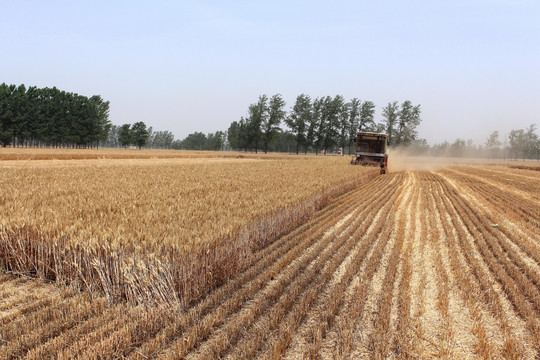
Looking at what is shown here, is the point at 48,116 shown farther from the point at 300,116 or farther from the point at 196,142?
the point at 196,142

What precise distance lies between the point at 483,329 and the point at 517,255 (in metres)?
3.49

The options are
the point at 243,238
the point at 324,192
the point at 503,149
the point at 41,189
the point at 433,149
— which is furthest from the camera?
the point at 503,149

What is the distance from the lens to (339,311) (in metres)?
3.74

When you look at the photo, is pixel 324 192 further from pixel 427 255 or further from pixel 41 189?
pixel 41 189

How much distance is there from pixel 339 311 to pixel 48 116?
76966 mm

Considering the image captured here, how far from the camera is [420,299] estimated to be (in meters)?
4.13

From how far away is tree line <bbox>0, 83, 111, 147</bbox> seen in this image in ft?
176

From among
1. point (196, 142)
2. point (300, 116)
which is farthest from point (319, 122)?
point (196, 142)

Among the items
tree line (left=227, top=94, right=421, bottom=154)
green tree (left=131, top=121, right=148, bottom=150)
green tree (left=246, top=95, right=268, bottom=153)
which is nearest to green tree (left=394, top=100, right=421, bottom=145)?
tree line (left=227, top=94, right=421, bottom=154)

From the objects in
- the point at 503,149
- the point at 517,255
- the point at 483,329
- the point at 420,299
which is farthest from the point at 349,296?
the point at 503,149

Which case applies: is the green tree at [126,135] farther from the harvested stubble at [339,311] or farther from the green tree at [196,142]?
the harvested stubble at [339,311]

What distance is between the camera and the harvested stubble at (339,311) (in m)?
2.87

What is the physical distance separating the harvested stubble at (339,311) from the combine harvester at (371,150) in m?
17.1

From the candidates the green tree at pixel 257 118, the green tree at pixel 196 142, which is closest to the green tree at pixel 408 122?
the green tree at pixel 257 118
